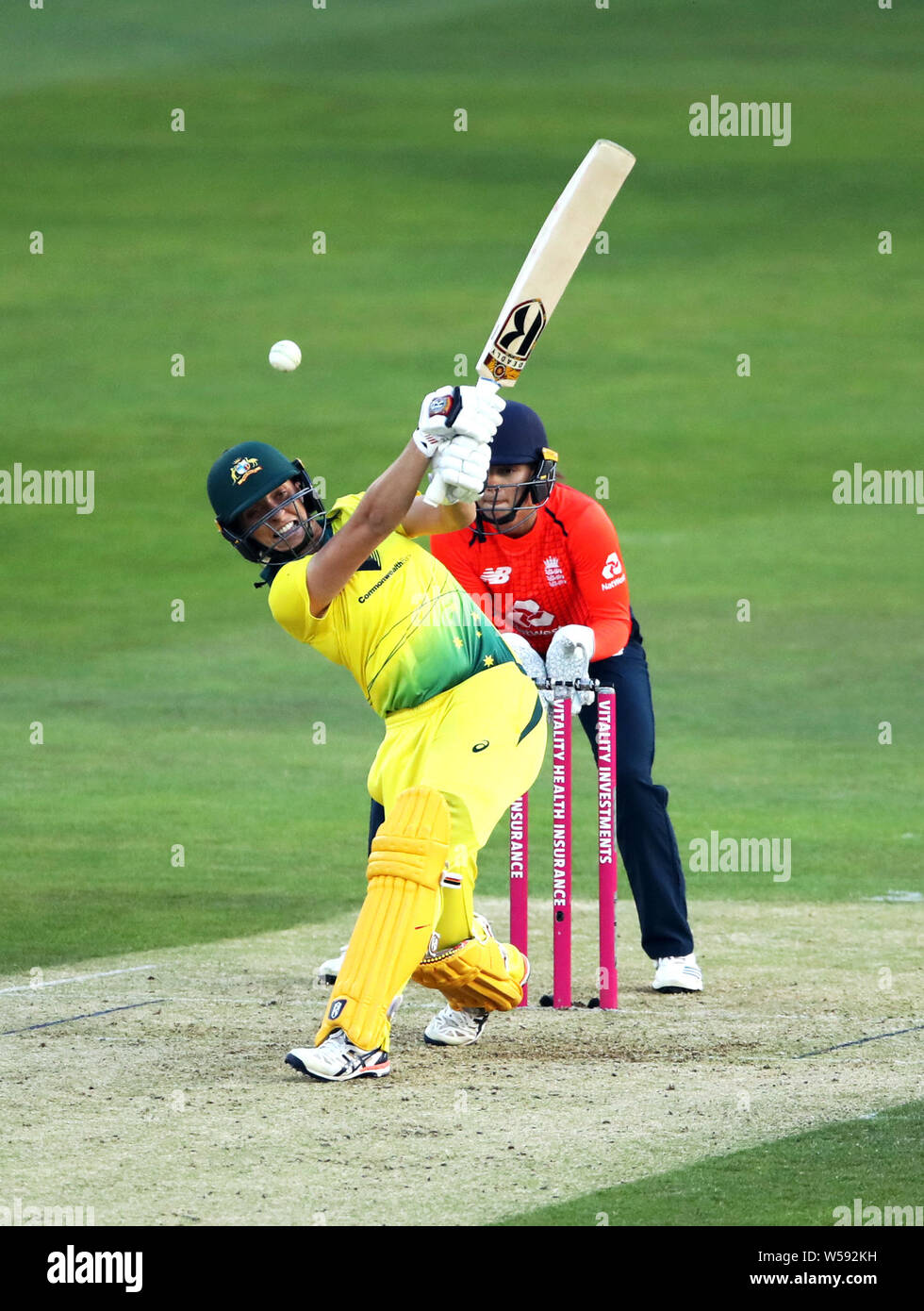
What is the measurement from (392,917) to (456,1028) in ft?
2.21

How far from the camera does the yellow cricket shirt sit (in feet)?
15.9

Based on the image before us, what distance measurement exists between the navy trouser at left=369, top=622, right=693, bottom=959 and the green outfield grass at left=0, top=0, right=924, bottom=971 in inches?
63.7

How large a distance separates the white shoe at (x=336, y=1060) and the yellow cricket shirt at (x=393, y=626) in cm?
83

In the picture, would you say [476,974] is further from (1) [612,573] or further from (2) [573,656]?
(1) [612,573]

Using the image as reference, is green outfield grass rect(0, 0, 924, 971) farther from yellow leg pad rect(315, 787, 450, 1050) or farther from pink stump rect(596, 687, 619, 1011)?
yellow leg pad rect(315, 787, 450, 1050)

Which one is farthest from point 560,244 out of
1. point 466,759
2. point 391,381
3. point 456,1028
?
point 391,381

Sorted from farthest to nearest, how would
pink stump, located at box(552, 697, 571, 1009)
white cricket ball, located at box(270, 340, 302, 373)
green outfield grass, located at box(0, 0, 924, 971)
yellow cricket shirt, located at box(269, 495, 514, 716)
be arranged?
green outfield grass, located at box(0, 0, 924, 971) < pink stump, located at box(552, 697, 571, 1009) < white cricket ball, located at box(270, 340, 302, 373) < yellow cricket shirt, located at box(269, 495, 514, 716)

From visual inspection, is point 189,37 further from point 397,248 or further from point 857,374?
point 857,374

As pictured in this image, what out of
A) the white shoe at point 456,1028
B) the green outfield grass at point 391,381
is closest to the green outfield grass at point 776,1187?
the white shoe at point 456,1028

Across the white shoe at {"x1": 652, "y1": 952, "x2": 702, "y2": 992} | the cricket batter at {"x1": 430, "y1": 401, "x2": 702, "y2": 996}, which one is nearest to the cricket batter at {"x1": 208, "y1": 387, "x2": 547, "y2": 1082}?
the cricket batter at {"x1": 430, "y1": 401, "x2": 702, "y2": 996}

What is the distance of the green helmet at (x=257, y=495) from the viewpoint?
187 inches

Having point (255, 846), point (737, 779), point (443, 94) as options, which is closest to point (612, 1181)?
point (255, 846)

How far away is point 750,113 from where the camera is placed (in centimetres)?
2666

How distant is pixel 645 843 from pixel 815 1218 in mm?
2179
